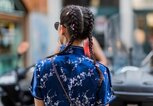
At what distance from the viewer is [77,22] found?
296 cm

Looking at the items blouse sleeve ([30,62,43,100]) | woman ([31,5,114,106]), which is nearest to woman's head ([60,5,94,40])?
woman ([31,5,114,106])

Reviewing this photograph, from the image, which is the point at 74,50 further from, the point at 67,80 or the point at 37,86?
the point at 37,86

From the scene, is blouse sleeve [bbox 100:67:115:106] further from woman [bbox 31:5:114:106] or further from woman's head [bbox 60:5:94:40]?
woman's head [bbox 60:5:94:40]

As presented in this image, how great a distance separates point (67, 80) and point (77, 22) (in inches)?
14.0

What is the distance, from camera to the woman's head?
297cm

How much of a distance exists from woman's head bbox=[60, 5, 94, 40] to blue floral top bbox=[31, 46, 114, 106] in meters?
0.09

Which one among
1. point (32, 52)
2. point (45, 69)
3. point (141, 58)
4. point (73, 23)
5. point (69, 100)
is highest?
point (73, 23)

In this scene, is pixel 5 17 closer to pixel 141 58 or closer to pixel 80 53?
pixel 141 58

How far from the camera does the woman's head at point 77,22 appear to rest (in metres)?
2.97

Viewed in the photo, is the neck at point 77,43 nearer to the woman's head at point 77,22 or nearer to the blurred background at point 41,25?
the woman's head at point 77,22

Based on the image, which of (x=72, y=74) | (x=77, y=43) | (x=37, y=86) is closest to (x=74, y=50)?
(x=77, y=43)

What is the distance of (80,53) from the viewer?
9.91 ft

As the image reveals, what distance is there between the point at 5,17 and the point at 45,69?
11.7m

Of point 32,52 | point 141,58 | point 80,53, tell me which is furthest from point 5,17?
point 80,53
